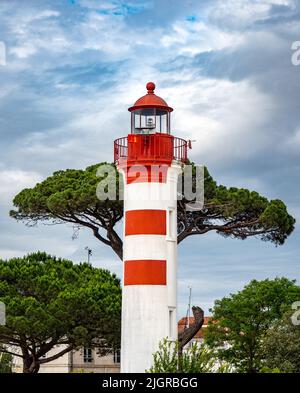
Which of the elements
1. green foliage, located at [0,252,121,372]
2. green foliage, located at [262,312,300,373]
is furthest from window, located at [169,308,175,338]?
green foliage, located at [262,312,300,373]

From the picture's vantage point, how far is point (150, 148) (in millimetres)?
35031

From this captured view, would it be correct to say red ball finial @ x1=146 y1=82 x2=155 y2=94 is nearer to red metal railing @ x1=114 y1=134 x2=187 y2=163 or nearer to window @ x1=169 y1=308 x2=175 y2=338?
red metal railing @ x1=114 y1=134 x2=187 y2=163

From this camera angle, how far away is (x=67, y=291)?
44.8 meters

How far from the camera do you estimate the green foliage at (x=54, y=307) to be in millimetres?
44219

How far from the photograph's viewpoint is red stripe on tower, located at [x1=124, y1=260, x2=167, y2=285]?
111ft

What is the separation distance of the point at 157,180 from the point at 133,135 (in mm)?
1748

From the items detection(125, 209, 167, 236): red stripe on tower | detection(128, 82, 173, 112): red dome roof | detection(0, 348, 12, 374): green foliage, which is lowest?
detection(125, 209, 167, 236): red stripe on tower

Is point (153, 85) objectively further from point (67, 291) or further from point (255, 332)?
point (255, 332)

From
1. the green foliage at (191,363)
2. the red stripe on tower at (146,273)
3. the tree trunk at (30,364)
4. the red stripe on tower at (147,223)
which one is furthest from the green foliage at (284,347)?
the green foliage at (191,363)

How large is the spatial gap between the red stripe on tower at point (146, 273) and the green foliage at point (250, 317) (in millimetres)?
20976

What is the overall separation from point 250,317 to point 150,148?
23045mm

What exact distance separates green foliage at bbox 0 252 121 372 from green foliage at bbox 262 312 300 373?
23.4 feet
